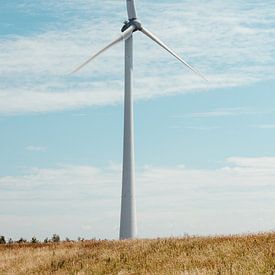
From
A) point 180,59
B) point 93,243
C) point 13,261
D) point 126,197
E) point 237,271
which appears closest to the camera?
point 237,271

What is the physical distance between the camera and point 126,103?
173ft

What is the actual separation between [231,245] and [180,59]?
30843mm

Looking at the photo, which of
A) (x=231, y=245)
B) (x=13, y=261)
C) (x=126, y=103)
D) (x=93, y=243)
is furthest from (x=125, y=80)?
(x=231, y=245)

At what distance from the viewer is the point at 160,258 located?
88.2 feet

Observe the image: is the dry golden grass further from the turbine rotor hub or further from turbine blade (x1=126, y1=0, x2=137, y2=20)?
turbine blade (x1=126, y1=0, x2=137, y2=20)

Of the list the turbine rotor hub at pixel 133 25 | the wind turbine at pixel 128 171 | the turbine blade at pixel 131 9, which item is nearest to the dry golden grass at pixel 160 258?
the wind turbine at pixel 128 171

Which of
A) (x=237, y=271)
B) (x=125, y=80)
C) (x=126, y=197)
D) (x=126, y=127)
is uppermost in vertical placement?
(x=125, y=80)

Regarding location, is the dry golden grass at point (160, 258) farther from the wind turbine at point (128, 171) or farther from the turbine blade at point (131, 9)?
the turbine blade at point (131, 9)

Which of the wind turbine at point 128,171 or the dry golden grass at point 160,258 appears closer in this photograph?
the dry golden grass at point 160,258

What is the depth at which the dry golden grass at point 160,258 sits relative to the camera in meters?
22.7

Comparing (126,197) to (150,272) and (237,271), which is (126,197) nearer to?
(150,272)

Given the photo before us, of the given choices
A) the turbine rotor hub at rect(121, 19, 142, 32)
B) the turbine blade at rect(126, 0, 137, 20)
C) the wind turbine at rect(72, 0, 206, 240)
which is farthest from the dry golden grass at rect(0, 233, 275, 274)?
the turbine blade at rect(126, 0, 137, 20)

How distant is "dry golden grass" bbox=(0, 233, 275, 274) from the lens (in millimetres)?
22688

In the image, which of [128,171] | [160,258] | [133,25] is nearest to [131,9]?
[133,25]
